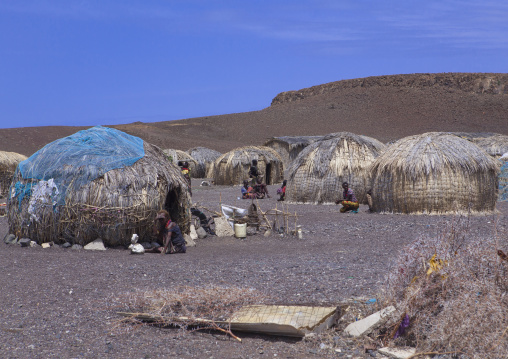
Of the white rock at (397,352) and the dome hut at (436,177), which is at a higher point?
the dome hut at (436,177)

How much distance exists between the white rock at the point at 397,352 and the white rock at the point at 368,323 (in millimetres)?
271

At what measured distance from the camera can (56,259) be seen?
9445mm

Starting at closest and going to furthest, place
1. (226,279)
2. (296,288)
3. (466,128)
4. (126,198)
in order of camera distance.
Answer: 1. (296,288)
2. (226,279)
3. (126,198)
4. (466,128)

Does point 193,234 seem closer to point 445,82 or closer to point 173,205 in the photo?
point 173,205

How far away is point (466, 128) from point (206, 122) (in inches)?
1319

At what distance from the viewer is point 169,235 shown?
1013cm

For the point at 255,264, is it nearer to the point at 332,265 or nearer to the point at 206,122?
the point at 332,265

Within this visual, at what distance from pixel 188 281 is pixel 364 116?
69.6 meters

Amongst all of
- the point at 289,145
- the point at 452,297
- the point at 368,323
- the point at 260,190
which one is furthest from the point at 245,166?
the point at 452,297

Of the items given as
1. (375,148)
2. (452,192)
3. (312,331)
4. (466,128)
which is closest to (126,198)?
(312,331)

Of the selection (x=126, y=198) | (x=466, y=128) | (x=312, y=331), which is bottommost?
(x=312, y=331)

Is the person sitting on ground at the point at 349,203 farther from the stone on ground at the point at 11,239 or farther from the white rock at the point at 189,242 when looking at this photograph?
the stone on ground at the point at 11,239

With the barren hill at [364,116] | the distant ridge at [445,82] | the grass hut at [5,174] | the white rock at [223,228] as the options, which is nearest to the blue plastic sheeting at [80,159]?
the white rock at [223,228]

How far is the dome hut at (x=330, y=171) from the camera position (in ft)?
60.6
